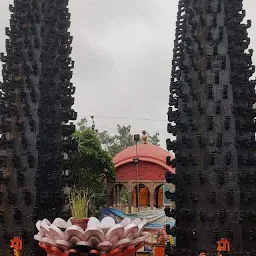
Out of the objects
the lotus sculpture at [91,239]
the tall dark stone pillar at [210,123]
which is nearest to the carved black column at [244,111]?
the tall dark stone pillar at [210,123]

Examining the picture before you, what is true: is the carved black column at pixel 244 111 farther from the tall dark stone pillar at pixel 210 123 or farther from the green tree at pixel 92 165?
the green tree at pixel 92 165

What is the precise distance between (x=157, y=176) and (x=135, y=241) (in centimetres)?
2036

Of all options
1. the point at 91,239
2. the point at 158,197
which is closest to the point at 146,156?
the point at 158,197

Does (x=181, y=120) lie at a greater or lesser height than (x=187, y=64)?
lesser

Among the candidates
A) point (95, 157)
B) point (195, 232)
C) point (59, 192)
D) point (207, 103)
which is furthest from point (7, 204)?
point (95, 157)

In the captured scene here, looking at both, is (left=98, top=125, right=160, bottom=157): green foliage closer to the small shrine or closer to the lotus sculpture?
the small shrine

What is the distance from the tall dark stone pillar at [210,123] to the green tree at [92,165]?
15.0 m

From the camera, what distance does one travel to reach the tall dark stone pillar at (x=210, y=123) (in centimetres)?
Result: 774

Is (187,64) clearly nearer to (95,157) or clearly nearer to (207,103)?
(207,103)

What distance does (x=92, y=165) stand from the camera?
24109 millimetres

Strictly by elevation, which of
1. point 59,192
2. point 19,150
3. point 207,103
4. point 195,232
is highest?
point 207,103

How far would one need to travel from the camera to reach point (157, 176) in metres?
26.0

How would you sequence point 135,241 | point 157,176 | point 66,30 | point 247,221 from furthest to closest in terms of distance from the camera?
point 157,176 → point 66,30 → point 247,221 → point 135,241

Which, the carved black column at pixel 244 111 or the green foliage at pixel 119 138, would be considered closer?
the carved black column at pixel 244 111
